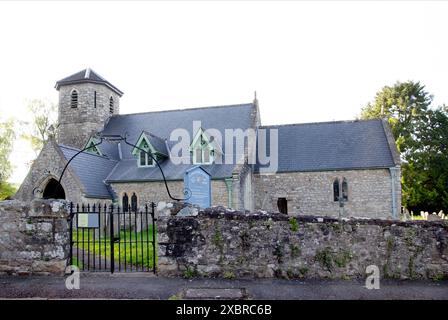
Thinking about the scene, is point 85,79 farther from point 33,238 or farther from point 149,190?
point 33,238

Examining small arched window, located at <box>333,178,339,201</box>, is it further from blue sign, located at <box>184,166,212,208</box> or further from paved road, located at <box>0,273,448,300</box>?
paved road, located at <box>0,273,448,300</box>

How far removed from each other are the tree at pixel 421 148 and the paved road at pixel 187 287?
1471 inches

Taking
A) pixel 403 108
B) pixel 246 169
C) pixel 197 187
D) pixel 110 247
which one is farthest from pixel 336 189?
pixel 403 108

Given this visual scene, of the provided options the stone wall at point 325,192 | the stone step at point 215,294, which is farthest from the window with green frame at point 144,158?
the stone step at point 215,294

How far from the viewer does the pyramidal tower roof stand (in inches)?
1243

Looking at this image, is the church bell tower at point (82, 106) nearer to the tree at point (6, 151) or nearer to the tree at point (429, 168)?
the tree at point (6, 151)

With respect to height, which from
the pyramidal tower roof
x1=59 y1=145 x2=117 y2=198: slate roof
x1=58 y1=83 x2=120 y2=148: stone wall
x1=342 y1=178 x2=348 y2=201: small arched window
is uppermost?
the pyramidal tower roof

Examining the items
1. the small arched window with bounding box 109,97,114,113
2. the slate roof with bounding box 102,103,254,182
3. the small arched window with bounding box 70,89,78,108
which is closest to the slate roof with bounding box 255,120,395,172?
the slate roof with bounding box 102,103,254,182

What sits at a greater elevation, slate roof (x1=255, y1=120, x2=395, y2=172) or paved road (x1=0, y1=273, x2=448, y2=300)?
slate roof (x1=255, y1=120, x2=395, y2=172)

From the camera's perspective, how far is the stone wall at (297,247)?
848 cm

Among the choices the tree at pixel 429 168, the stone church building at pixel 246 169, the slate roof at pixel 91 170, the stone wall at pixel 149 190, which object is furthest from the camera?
the tree at pixel 429 168

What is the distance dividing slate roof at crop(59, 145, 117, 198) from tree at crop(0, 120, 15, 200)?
52.2 ft
